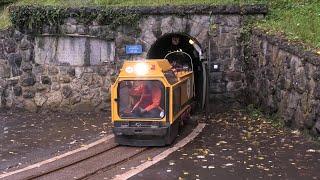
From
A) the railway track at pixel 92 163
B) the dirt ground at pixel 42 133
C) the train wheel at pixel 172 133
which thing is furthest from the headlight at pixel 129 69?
the dirt ground at pixel 42 133

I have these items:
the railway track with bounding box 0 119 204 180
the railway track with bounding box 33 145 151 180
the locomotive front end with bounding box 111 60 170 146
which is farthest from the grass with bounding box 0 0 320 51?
the railway track with bounding box 33 145 151 180

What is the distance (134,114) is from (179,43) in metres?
8.12

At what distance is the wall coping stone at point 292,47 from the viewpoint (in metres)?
10.8

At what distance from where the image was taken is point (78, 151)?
1116cm

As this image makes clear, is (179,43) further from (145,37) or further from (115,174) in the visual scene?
(115,174)

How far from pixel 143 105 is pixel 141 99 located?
5.6 inches

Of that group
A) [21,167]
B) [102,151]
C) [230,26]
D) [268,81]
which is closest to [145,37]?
[230,26]

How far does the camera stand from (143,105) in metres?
11.7

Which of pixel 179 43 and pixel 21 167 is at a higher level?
pixel 179 43

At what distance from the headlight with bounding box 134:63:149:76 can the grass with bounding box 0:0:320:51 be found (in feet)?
12.7

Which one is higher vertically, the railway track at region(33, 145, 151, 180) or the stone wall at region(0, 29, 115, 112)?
the stone wall at region(0, 29, 115, 112)

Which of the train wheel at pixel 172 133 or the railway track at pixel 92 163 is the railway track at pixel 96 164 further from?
the train wheel at pixel 172 133

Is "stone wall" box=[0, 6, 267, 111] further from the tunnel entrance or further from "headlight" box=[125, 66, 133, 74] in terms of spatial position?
"headlight" box=[125, 66, 133, 74]

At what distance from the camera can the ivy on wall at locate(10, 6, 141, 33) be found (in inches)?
648
